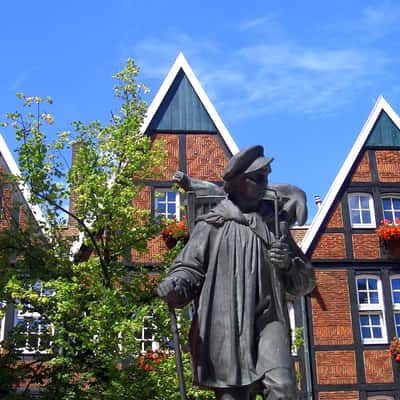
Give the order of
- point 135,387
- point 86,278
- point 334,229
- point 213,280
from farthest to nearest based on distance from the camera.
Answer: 1. point 334,229
2. point 86,278
3. point 135,387
4. point 213,280

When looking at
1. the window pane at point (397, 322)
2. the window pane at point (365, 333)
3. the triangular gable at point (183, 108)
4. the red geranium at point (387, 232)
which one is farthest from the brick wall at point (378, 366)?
the triangular gable at point (183, 108)

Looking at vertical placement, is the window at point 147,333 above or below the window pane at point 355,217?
below

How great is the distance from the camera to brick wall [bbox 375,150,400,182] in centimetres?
2145

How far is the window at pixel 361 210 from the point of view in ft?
68.5

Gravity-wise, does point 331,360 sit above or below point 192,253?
above

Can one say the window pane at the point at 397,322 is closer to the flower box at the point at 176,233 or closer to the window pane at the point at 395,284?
the window pane at the point at 395,284

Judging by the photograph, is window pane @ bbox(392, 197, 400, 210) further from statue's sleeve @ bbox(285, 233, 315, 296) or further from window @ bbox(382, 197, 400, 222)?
statue's sleeve @ bbox(285, 233, 315, 296)

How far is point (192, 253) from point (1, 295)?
8798 millimetres

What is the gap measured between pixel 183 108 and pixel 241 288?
56.3 feet

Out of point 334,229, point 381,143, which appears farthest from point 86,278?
point 381,143

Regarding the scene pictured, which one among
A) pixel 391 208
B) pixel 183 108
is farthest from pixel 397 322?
pixel 183 108

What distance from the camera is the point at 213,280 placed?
4.85m

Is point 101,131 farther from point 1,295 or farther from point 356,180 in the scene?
point 356,180

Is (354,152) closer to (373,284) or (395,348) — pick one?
(373,284)
